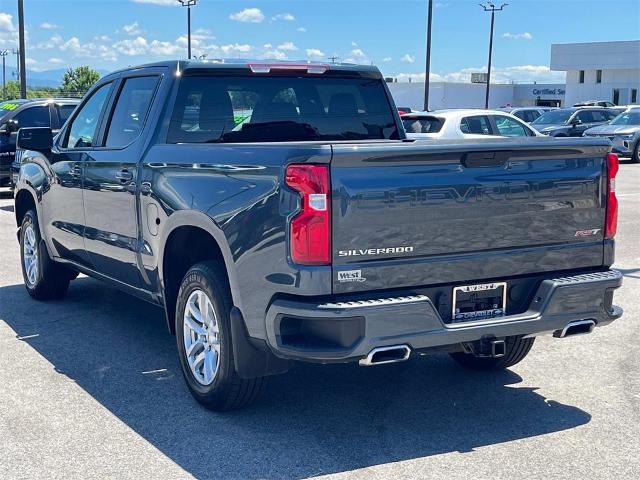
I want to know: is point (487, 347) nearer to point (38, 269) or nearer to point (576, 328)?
point (576, 328)

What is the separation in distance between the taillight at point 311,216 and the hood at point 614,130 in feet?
76.8

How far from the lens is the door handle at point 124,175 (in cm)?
573

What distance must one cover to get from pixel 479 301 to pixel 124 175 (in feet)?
8.46

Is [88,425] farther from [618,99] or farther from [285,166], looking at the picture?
[618,99]

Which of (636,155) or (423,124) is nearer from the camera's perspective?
(423,124)

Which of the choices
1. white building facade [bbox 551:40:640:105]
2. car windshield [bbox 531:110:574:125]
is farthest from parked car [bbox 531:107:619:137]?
white building facade [bbox 551:40:640:105]

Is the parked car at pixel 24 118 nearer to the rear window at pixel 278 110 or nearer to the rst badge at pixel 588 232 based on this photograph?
the rear window at pixel 278 110

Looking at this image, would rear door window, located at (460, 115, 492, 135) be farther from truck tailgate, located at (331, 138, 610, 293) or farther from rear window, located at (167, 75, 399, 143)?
truck tailgate, located at (331, 138, 610, 293)

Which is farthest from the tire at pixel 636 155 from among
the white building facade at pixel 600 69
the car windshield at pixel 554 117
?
the white building facade at pixel 600 69

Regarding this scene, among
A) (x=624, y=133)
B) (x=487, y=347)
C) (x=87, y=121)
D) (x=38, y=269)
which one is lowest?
(x=38, y=269)

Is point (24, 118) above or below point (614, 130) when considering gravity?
above

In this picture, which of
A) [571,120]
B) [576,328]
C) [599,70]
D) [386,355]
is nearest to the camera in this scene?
[386,355]

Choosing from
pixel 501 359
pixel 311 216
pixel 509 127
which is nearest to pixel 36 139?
pixel 311 216

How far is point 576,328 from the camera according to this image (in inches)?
189
